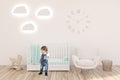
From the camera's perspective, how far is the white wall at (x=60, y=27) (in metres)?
6.83

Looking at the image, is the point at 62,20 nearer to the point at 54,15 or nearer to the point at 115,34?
the point at 54,15

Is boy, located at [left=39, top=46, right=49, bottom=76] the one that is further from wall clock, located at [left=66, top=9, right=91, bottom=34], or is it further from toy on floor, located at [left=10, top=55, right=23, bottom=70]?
wall clock, located at [left=66, top=9, right=91, bottom=34]

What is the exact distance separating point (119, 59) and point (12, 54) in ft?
11.1

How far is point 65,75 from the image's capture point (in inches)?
219

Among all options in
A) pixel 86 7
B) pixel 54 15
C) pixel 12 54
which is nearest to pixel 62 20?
pixel 54 15

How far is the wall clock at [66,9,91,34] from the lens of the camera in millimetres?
6848

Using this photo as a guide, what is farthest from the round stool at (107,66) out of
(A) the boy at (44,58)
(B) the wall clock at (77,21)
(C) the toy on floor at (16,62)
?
(C) the toy on floor at (16,62)

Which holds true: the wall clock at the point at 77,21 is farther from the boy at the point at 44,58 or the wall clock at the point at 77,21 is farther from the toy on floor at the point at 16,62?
the toy on floor at the point at 16,62

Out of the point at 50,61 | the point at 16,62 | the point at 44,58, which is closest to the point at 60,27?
the point at 50,61

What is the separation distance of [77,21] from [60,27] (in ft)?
1.85

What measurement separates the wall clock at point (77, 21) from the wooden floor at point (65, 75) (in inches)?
53.9

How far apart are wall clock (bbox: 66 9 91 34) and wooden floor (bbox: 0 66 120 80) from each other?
4.49 ft

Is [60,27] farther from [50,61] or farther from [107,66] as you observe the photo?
[107,66]

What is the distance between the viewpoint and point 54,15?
6844 mm
